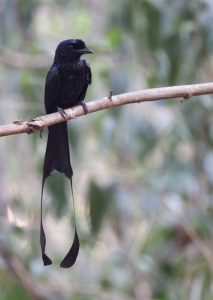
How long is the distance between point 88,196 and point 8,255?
0.52m

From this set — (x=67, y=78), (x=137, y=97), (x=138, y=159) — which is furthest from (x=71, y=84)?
(x=138, y=159)

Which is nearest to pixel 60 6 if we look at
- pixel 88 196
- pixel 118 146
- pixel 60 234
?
pixel 118 146

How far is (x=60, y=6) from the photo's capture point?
4938mm

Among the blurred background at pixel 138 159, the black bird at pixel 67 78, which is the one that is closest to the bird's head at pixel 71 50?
the black bird at pixel 67 78

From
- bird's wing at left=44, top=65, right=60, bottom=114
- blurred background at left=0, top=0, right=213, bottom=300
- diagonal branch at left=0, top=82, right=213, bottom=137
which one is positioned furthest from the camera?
blurred background at left=0, top=0, right=213, bottom=300

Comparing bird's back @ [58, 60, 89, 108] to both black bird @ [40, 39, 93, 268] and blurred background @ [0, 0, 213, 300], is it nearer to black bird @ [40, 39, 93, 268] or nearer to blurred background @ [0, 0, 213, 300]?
black bird @ [40, 39, 93, 268]

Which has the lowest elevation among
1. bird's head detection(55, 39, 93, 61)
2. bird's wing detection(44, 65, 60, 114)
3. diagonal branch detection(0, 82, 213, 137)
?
diagonal branch detection(0, 82, 213, 137)

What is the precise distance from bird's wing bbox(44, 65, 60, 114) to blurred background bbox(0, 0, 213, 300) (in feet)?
2.60

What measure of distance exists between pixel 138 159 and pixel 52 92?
146 cm

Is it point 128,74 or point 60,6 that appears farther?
point 60,6

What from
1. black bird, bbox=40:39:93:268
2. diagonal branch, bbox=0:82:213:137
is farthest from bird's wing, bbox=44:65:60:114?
diagonal branch, bbox=0:82:213:137

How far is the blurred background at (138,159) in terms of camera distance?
13.4 feet

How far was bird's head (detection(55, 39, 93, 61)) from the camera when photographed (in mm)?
3172

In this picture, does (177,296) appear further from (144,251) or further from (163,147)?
(163,147)
